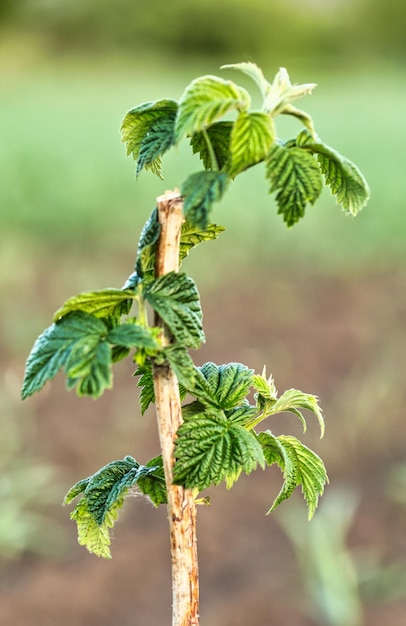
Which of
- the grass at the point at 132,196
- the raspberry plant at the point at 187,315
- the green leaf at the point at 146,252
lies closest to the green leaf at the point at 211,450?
the raspberry plant at the point at 187,315

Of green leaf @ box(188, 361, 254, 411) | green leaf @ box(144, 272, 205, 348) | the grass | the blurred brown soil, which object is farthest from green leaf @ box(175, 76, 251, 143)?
the grass

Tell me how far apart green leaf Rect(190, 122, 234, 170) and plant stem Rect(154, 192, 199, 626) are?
7 cm

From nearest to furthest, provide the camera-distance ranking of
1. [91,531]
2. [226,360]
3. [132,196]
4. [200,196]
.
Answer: [200,196] < [91,531] < [226,360] < [132,196]

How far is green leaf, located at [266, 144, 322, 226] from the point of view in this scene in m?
0.58

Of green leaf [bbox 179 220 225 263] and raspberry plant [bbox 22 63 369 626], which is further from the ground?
green leaf [bbox 179 220 225 263]

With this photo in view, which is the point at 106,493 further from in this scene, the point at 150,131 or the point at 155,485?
the point at 150,131

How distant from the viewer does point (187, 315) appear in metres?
0.59

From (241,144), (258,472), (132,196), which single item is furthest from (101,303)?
(132,196)

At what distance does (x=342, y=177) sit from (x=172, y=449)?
246 millimetres

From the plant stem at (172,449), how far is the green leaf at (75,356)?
5 centimetres

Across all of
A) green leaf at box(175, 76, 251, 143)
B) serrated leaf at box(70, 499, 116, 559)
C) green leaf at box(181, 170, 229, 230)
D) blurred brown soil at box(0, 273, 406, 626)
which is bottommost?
serrated leaf at box(70, 499, 116, 559)

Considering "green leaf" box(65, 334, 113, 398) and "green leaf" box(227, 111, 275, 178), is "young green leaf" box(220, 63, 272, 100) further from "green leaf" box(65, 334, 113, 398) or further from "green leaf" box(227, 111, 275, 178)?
"green leaf" box(65, 334, 113, 398)

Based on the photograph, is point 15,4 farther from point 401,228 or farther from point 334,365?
point 334,365

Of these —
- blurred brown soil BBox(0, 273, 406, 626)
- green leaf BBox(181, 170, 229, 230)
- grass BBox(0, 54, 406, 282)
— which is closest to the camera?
green leaf BBox(181, 170, 229, 230)
